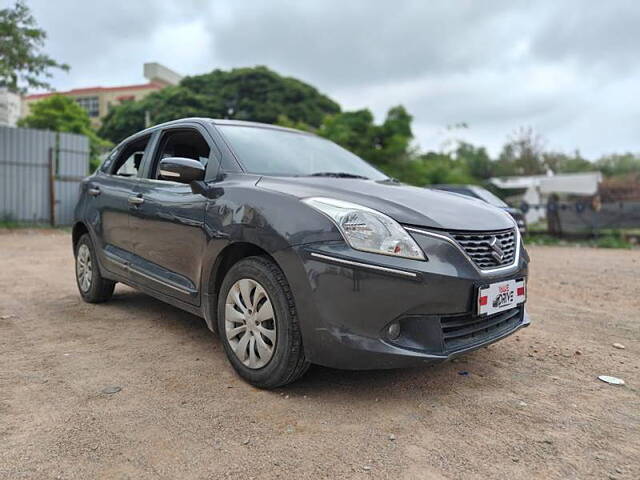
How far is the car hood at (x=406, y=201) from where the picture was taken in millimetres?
2508

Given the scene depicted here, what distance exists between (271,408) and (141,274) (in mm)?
1684

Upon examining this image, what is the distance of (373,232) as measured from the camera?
2383 millimetres

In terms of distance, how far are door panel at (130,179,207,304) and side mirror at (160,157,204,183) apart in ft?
0.46

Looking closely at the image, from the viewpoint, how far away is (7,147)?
1295 cm

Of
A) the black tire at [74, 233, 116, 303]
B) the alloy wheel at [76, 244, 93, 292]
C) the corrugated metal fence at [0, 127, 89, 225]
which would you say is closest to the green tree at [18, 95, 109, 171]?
the corrugated metal fence at [0, 127, 89, 225]

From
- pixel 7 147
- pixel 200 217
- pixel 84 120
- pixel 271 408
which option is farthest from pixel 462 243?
pixel 84 120

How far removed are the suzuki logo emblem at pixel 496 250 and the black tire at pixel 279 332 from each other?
1.07 m

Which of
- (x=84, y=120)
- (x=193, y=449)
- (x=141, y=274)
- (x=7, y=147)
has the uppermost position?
(x=84, y=120)

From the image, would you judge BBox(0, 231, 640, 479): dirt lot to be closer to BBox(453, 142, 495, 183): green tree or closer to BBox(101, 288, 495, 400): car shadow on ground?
BBox(101, 288, 495, 400): car shadow on ground

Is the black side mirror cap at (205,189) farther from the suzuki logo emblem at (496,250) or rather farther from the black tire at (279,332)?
the suzuki logo emblem at (496,250)

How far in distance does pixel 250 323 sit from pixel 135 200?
1608 mm

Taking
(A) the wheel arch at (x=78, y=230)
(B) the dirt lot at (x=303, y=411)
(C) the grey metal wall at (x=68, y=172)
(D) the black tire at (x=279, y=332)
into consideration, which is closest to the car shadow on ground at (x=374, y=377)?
(B) the dirt lot at (x=303, y=411)

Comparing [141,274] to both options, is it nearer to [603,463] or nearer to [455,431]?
[455,431]

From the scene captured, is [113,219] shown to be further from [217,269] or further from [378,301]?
[378,301]
